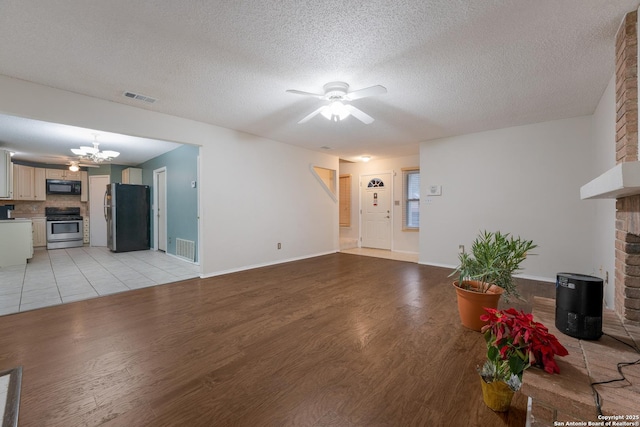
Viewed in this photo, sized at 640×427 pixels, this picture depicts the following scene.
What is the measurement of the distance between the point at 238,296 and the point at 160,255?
3866 millimetres

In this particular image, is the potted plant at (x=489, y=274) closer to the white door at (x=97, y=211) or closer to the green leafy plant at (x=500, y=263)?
the green leafy plant at (x=500, y=263)

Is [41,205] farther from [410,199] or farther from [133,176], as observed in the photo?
[410,199]

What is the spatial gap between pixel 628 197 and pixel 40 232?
1108cm

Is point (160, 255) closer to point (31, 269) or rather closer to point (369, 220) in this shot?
point (31, 269)

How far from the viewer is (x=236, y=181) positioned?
15.6 feet

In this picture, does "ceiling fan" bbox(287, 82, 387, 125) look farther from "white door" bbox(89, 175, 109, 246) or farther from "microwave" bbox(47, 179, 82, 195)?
"microwave" bbox(47, 179, 82, 195)

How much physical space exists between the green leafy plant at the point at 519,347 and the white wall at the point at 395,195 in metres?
5.35

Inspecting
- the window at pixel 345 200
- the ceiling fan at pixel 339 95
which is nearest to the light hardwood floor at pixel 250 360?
the ceiling fan at pixel 339 95

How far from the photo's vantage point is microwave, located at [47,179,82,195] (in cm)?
726

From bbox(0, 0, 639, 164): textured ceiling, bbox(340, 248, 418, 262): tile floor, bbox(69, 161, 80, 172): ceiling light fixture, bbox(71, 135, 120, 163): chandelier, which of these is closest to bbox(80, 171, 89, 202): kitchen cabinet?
bbox(69, 161, 80, 172): ceiling light fixture

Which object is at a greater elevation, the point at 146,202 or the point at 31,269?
the point at 146,202

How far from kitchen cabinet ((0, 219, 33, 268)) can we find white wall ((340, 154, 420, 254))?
7.27m

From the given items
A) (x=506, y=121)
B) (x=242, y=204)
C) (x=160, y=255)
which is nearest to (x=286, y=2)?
(x=242, y=204)

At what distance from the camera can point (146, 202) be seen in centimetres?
713
